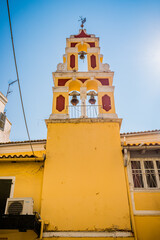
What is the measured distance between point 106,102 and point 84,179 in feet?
11.7

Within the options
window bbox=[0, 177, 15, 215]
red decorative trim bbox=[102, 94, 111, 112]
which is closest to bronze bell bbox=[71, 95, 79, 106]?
red decorative trim bbox=[102, 94, 111, 112]

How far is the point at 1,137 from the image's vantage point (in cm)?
1527

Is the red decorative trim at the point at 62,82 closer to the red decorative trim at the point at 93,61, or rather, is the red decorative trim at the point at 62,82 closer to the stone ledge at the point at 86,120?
the red decorative trim at the point at 93,61

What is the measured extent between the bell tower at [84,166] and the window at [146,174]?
1.67ft

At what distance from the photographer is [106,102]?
9.11 meters

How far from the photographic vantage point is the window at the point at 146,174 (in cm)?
718

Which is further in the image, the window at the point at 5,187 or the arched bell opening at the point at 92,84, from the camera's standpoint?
the arched bell opening at the point at 92,84

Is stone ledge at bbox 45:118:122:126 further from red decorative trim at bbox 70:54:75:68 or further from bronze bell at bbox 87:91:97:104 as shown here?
red decorative trim at bbox 70:54:75:68

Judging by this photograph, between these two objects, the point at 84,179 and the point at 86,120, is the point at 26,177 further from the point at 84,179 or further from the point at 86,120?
the point at 86,120

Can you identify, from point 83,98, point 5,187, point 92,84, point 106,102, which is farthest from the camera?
point 92,84

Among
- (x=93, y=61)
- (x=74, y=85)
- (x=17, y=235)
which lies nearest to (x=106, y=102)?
(x=74, y=85)

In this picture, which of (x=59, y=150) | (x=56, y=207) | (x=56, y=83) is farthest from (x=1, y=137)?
(x=56, y=207)

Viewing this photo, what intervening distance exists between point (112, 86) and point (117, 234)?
5.91 metres

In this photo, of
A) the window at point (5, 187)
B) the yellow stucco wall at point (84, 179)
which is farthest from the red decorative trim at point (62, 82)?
the window at point (5, 187)
